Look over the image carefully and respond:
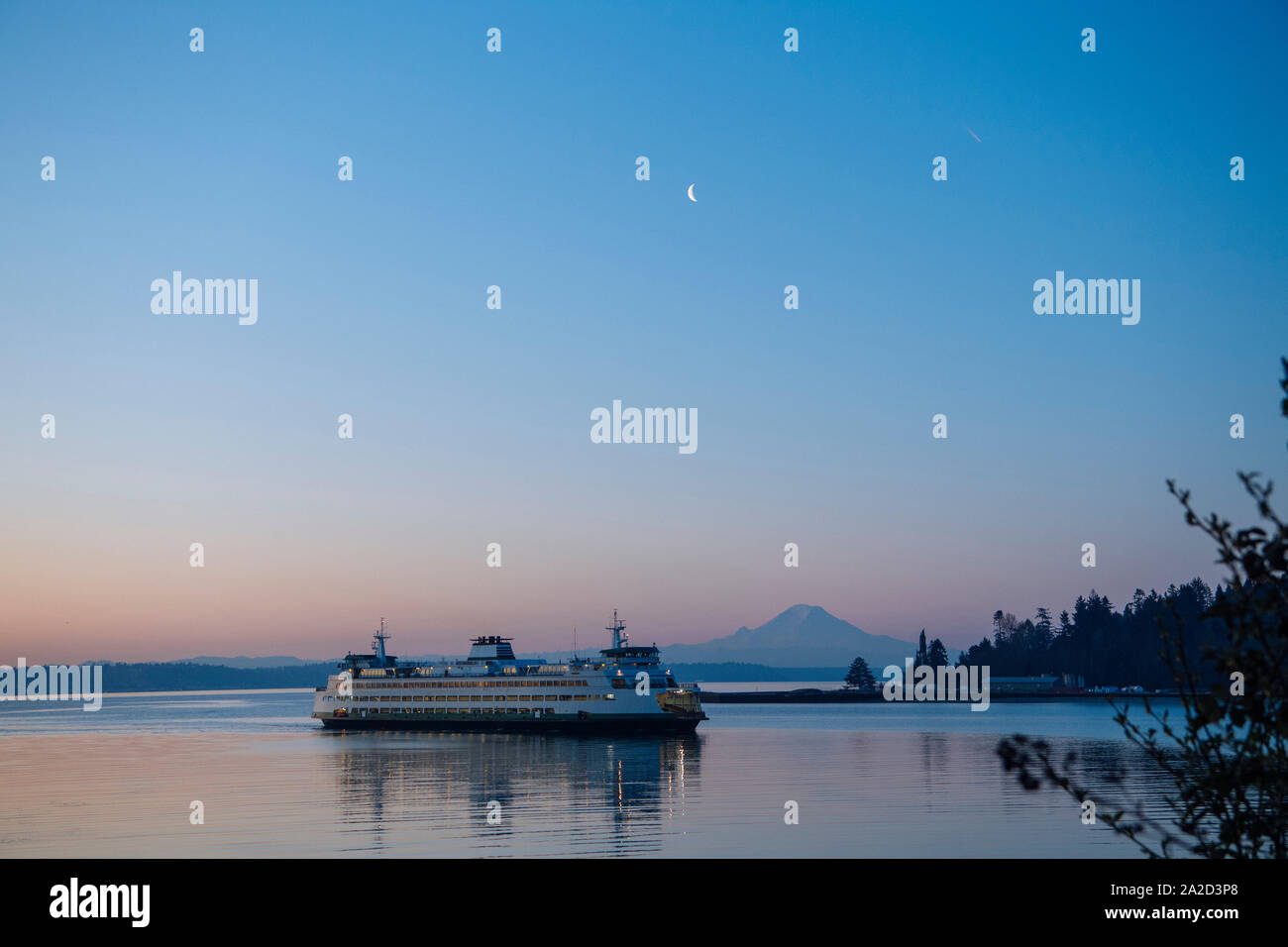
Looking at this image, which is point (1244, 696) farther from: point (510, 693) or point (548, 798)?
point (510, 693)

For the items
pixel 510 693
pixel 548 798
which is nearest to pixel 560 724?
pixel 510 693

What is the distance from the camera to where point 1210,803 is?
476 cm

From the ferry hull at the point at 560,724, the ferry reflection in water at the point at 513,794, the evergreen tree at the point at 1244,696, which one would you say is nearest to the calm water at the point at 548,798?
the ferry reflection in water at the point at 513,794

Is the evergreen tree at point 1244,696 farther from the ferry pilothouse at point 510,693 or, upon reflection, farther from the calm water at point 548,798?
the ferry pilothouse at point 510,693

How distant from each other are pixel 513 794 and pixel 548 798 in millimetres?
2082

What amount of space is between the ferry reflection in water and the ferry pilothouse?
2.30m

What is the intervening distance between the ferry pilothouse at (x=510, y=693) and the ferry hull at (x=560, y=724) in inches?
3.1

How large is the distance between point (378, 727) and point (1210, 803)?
334ft

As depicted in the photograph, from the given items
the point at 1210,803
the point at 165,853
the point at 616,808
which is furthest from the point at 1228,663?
the point at 616,808

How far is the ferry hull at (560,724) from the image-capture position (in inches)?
3342

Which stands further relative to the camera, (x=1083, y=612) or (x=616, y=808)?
(x=1083, y=612)

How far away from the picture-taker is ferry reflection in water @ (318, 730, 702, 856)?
35938 millimetres
